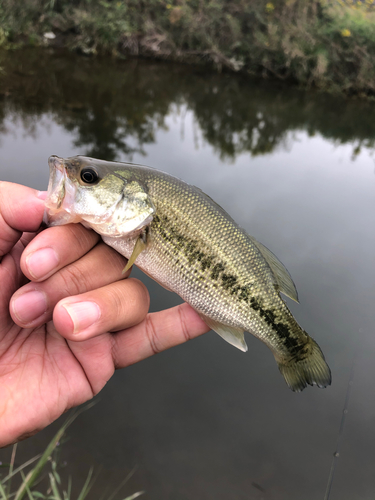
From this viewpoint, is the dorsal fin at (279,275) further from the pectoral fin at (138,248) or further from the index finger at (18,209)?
the index finger at (18,209)

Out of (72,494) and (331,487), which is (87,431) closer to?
(72,494)

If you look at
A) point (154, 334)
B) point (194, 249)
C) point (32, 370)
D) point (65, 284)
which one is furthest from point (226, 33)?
point (32, 370)

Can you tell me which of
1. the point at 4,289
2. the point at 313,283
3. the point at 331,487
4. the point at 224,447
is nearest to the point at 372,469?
the point at 331,487

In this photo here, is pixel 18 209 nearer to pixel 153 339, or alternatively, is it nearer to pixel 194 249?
pixel 194 249

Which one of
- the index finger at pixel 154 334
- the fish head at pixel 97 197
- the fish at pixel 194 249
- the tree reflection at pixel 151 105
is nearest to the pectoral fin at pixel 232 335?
the fish at pixel 194 249

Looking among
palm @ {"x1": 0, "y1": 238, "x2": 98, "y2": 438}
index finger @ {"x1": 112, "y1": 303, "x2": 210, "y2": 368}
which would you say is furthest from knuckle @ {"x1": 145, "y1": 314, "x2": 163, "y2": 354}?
palm @ {"x1": 0, "y1": 238, "x2": 98, "y2": 438}

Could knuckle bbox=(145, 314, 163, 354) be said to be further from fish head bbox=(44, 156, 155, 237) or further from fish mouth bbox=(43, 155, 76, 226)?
fish mouth bbox=(43, 155, 76, 226)
